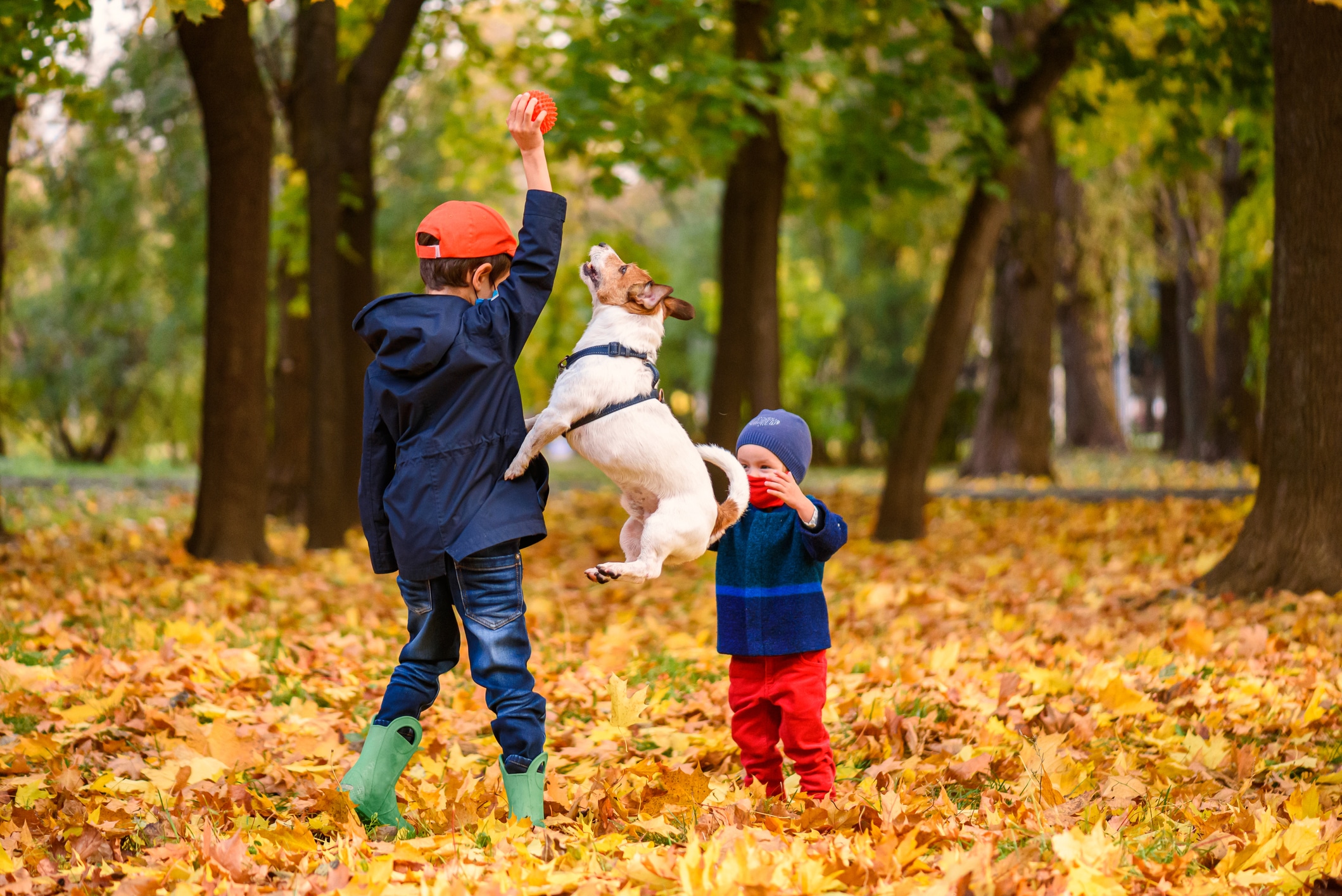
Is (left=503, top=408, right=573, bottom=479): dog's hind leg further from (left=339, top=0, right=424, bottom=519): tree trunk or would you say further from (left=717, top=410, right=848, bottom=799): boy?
(left=339, top=0, right=424, bottom=519): tree trunk

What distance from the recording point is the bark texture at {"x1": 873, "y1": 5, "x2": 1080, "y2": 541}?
10320 millimetres

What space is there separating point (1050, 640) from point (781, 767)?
2952 millimetres

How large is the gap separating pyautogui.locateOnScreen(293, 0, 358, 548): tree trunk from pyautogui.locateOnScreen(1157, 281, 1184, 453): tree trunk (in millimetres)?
16365

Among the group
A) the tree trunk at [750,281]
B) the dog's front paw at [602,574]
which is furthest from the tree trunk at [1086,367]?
the dog's front paw at [602,574]

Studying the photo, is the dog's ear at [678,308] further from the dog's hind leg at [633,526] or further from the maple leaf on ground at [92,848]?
the maple leaf on ground at [92,848]

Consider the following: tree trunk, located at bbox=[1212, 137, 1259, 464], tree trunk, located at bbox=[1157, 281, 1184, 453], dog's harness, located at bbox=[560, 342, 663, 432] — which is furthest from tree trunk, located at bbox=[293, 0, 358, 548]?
tree trunk, located at bbox=[1157, 281, 1184, 453]

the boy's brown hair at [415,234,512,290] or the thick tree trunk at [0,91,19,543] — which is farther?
the thick tree trunk at [0,91,19,543]

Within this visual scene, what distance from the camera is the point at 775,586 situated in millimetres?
3598

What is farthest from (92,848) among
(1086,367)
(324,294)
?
(1086,367)

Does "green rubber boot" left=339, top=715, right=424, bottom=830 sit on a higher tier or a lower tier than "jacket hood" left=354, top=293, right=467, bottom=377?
lower

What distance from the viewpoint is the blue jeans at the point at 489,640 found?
326cm

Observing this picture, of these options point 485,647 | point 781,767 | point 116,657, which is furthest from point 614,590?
point 485,647

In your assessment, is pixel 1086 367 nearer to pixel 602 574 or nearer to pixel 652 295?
pixel 652 295

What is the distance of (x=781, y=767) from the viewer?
12.6 feet
